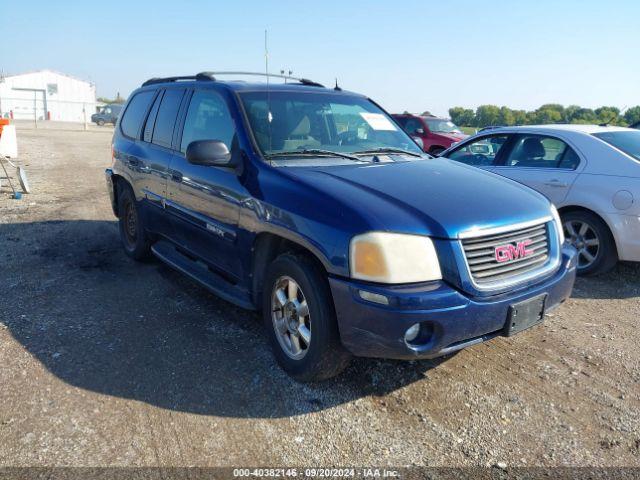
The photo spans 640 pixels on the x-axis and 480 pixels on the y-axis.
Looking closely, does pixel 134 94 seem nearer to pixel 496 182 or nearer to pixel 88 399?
pixel 88 399

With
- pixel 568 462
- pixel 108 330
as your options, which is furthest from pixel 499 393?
pixel 108 330

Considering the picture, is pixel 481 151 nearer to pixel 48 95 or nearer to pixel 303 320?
pixel 303 320

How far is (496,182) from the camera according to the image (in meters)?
3.58

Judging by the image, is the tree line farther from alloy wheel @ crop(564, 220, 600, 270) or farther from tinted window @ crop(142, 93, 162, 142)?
tinted window @ crop(142, 93, 162, 142)

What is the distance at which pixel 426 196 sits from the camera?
307 cm

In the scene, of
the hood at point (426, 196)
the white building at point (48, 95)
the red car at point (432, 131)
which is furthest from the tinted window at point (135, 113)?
the white building at point (48, 95)

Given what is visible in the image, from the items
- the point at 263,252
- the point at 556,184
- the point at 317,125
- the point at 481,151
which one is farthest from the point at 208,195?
the point at 481,151

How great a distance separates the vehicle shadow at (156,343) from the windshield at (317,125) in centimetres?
148

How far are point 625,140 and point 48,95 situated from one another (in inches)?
2839

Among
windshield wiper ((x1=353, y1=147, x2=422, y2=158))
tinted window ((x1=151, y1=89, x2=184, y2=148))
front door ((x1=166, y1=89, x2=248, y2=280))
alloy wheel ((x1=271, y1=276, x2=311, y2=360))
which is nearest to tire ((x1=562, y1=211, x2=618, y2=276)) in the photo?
windshield wiper ((x1=353, y1=147, x2=422, y2=158))

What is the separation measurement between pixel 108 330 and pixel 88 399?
955 mm

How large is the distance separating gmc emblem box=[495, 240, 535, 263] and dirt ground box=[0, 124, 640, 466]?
874mm

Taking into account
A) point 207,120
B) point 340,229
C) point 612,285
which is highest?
point 207,120

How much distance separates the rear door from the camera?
17.7ft
